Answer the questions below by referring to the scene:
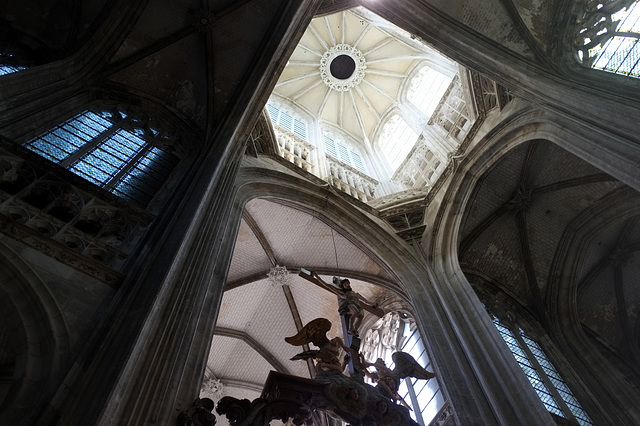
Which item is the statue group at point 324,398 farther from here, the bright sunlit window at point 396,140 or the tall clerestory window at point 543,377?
the bright sunlit window at point 396,140

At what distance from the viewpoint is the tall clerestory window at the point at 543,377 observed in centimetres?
774

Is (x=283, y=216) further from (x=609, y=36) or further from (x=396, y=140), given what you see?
(x=396, y=140)

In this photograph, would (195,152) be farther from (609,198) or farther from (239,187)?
(609,198)

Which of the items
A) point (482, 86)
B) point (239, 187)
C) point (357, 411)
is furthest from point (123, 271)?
point (482, 86)

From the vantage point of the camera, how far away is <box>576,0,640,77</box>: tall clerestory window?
7.03 meters

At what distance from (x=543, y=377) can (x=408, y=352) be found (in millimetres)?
2369

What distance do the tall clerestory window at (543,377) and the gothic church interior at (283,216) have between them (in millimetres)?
40

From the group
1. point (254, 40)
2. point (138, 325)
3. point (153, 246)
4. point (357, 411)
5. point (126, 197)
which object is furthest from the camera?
point (254, 40)

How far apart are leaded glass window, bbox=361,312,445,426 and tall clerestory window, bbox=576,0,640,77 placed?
5.44 meters

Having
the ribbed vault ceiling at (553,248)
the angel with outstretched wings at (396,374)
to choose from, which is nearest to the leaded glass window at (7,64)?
the angel with outstretched wings at (396,374)

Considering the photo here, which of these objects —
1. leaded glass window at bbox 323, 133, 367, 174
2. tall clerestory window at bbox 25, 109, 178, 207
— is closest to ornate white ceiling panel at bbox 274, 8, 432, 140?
leaded glass window at bbox 323, 133, 367, 174

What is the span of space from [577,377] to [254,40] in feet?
30.2

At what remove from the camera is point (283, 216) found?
10570mm

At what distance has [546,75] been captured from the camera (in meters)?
7.30
